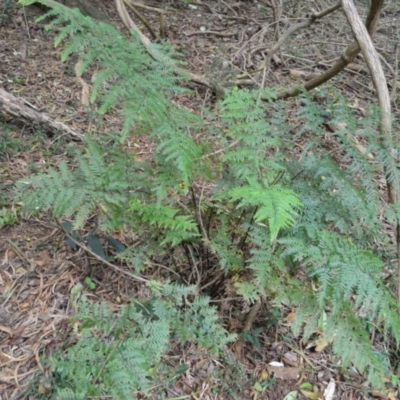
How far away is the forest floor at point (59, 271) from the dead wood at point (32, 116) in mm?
61

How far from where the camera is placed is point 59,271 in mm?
2490

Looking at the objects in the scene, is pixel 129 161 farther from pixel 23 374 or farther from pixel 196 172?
pixel 23 374

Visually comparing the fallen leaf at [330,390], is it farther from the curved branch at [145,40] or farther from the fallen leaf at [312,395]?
the curved branch at [145,40]

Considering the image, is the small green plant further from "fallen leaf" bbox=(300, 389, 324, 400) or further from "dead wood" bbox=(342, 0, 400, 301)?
"dead wood" bbox=(342, 0, 400, 301)

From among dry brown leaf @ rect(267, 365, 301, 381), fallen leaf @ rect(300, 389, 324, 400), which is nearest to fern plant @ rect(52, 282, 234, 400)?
dry brown leaf @ rect(267, 365, 301, 381)

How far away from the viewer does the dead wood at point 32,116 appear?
328cm

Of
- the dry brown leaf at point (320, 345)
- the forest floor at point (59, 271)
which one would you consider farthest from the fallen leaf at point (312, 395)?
the dry brown leaf at point (320, 345)

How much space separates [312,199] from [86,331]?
118 centimetres

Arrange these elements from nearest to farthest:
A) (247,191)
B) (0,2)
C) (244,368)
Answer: (247,191), (244,368), (0,2)

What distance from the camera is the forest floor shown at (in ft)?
7.15

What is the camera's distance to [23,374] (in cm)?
206

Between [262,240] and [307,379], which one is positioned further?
[307,379]

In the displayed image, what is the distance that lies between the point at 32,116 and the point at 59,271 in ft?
4.64

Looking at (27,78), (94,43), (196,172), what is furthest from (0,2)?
(196,172)
